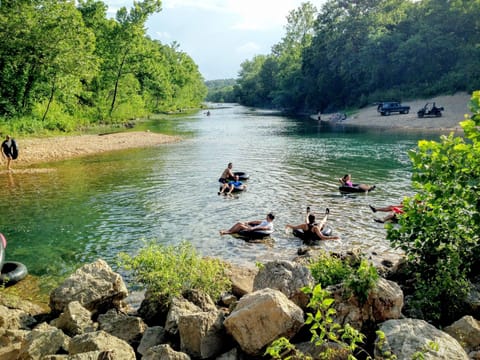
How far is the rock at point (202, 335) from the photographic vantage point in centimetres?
615

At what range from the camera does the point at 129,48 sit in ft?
200

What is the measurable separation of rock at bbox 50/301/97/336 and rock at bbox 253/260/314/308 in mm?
3262

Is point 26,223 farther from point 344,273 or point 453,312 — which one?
point 453,312

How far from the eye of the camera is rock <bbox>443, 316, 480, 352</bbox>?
5.97m

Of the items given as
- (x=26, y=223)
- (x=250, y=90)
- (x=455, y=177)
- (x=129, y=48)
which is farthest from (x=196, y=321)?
(x=250, y=90)

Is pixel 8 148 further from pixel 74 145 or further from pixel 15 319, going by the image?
pixel 15 319

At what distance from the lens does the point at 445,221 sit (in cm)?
780

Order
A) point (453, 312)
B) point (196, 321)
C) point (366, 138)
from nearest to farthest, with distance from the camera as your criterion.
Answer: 1. point (196, 321)
2. point (453, 312)
3. point (366, 138)

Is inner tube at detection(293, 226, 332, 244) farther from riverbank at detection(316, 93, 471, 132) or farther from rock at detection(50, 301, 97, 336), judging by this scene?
riverbank at detection(316, 93, 471, 132)

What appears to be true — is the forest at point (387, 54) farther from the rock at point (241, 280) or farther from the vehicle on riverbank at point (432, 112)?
the rock at point (241, 280)

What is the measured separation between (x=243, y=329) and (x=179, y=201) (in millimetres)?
14428

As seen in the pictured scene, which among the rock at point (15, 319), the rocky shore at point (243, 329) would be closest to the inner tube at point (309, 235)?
the rocky shore at point (243, 329)

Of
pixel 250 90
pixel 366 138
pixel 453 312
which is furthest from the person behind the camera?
pixel 250 90

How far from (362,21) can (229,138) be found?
4737 centimetres
